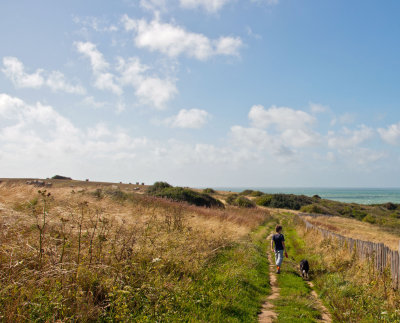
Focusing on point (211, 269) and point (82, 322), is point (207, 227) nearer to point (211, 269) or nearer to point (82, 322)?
point (211, 269)

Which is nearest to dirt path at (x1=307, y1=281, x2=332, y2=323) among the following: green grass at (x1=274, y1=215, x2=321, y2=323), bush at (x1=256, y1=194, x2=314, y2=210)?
green grass at (x1=274, y1=215, x2=321, y2=323)

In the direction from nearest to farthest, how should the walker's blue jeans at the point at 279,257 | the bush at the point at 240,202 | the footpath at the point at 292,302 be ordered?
the footpath at the point at 292,302, the walker's blue jeans at the point at 279,257, the bush at the point at 240,202

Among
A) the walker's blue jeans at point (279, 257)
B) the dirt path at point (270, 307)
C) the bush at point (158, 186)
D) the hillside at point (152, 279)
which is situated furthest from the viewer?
the bush at point (158, 186)

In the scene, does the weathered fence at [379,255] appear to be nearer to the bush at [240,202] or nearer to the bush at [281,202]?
the bush at [240,202]

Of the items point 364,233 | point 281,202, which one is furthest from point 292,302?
point 281,202

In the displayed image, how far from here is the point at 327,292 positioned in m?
7.82

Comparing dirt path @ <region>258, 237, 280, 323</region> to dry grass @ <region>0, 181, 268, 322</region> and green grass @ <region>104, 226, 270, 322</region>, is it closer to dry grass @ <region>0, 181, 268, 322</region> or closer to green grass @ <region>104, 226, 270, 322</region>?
green grass @ <region>104, 226, 270, 322</region>

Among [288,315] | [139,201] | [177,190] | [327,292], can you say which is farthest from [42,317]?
[177,190]

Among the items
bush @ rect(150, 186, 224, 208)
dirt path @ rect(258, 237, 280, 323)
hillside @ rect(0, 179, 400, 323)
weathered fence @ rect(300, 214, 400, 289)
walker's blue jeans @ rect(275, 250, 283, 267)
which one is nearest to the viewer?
hillside @ rect(0, 179, 400, 323)

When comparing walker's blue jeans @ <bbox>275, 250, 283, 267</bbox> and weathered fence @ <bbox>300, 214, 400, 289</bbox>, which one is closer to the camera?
weathered fence @ <bbox>300, 214, 400, 289</bbox>

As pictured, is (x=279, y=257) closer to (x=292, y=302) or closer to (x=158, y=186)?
(x=292, y=302)

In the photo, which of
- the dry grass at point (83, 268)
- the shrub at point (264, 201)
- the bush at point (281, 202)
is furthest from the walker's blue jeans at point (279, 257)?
the shrub at point (264, 201)

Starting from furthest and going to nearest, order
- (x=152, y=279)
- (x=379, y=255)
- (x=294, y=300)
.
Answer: (x=379, y=255) → (x=294, y=300) → (x=152, y=279)

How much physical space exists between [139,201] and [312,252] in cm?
902
